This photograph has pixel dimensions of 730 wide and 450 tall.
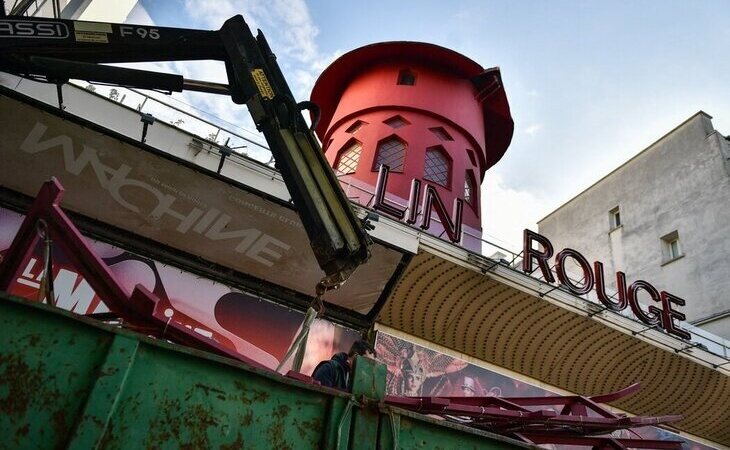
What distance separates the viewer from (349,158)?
53.6 ft

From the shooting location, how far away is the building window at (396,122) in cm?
1617

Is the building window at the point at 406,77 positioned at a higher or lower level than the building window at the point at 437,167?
higher

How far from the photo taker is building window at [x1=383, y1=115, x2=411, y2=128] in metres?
16.2

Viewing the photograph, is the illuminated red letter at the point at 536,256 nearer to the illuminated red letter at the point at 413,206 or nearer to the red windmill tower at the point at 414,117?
the illuminated red letter at the point at 413,206

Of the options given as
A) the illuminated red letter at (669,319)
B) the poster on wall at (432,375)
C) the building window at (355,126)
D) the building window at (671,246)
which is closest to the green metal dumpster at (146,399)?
the poster on wall at (432,375)

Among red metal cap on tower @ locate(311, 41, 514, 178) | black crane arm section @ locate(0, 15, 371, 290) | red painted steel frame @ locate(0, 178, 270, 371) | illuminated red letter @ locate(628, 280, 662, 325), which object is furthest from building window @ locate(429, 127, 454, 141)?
red painted steel frame @ locate(0, 178, 270, 371)

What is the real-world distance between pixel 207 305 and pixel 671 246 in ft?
58.7

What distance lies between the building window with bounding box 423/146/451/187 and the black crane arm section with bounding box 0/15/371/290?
9.94 metres

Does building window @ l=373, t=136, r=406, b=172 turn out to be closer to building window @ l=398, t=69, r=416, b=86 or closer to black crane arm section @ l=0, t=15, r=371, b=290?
building window @ l=398, t=69, r=416, b=86

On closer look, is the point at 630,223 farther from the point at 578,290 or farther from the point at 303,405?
the point at 303,405

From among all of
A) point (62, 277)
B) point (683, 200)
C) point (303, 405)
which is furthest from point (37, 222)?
point (683, 200)

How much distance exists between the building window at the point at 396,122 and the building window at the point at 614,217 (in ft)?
38.6

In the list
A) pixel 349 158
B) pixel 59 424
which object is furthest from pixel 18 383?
pixel 349 158

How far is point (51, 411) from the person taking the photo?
2279 millimetres
